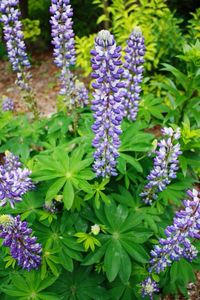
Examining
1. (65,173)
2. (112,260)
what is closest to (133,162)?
(65,173)

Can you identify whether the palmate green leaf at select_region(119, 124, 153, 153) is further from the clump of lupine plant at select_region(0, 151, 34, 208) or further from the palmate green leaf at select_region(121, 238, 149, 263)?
the clump of lupine plant at select_region(0, 151, 34, 208)

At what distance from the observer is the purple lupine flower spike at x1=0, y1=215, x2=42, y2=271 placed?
239cm

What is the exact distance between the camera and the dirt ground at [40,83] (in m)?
7.50

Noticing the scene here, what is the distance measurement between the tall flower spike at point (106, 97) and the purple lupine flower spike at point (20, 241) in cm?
82

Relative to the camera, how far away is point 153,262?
289cm

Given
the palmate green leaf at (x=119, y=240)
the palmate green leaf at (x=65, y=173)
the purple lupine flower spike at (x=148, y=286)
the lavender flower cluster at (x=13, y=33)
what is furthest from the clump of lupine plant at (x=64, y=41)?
the purple lupine flower spike at (x=148, y=286)

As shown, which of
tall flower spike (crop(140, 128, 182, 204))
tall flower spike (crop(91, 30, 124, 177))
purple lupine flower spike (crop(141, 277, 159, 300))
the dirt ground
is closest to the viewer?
tall flower spike (crop(91, 30, 124, 177))

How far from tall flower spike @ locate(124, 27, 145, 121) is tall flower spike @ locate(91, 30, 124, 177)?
0.99 metres

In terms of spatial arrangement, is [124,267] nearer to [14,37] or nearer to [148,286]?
[148,286]

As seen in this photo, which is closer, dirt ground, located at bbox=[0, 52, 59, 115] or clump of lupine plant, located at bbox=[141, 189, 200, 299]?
clump of lupine plant, located at bbox=[141, 189, 200, 299]

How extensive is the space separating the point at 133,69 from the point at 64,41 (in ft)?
2.53

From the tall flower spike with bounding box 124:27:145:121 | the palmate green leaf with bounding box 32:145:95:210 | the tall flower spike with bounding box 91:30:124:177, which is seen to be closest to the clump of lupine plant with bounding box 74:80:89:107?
the tall flower spike with bounding box 124:27:145:121

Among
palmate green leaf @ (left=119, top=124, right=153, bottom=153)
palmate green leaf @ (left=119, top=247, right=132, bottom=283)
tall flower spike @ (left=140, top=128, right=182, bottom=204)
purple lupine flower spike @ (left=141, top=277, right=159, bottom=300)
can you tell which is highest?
palmate green leaf @ (left=119, top=124, right=153, bottom=153)

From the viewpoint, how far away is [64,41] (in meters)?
3.43
